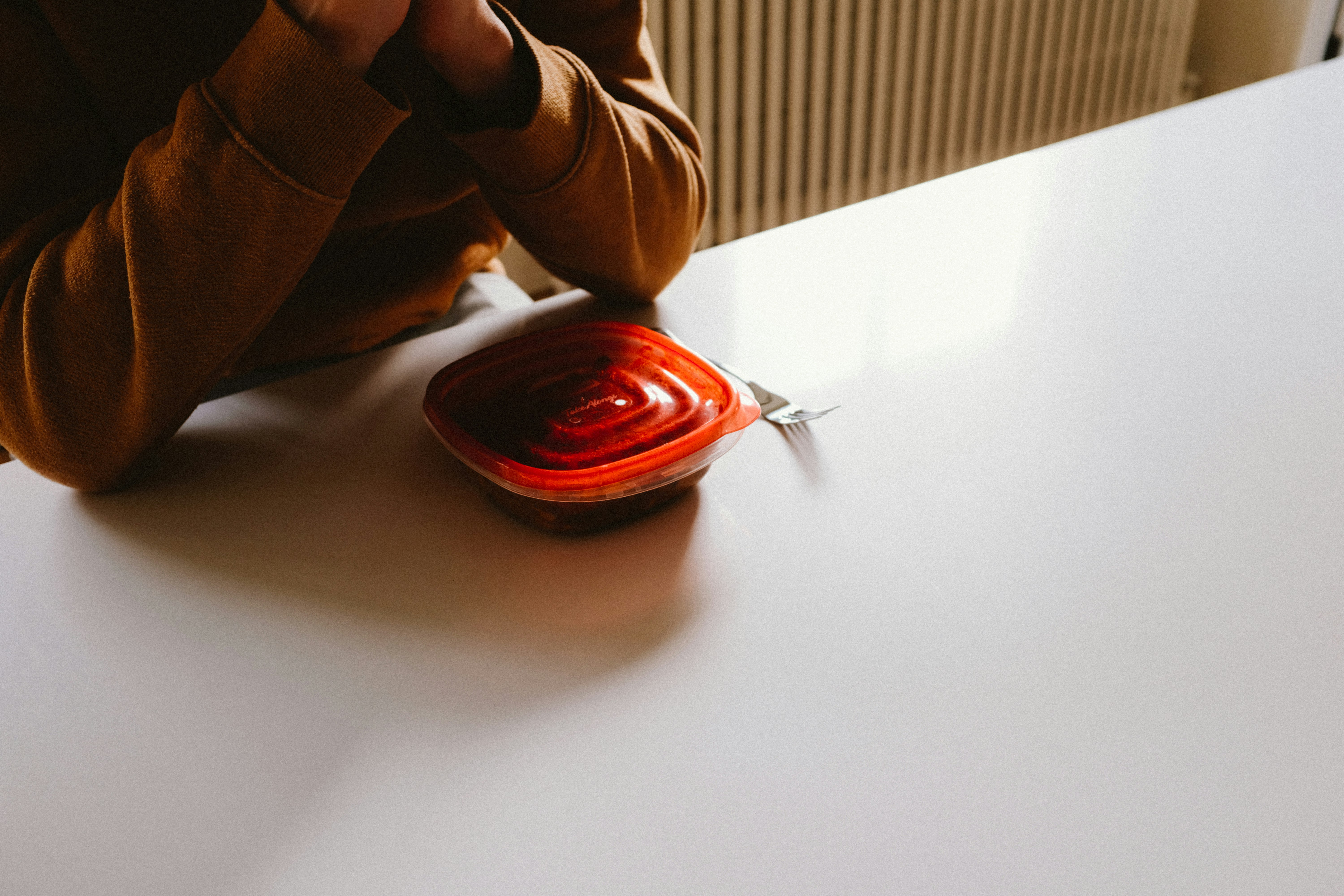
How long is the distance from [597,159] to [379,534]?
279 mm

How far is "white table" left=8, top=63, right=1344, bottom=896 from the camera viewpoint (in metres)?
0.35

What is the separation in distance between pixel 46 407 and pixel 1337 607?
654mm

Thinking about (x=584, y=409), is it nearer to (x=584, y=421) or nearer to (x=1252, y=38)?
(x=584, y=421)

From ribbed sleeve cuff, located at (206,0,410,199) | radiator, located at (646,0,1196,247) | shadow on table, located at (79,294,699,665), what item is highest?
ribbed sleeve cuff, located at (206,0,410,199)

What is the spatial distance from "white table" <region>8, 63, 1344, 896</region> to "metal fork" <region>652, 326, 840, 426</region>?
1cm

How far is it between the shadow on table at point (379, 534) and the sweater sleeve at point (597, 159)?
15 cm

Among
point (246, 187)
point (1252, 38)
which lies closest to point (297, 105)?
point (246, 187)

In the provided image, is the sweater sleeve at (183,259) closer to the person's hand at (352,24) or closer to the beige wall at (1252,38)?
the person's hand at (352,24)

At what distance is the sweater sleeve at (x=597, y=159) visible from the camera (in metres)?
0.59

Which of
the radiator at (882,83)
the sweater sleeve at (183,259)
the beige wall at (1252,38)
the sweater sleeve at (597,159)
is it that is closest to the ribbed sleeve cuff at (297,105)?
the sweater sleeve at (183,259)

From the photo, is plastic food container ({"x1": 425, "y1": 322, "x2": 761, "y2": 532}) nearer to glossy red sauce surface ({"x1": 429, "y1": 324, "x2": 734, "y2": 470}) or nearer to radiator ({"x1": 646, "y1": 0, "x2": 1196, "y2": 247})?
glossy red sauce surface ({"x1": 429, "y1": 324, "x2": 734, "y2": 470})

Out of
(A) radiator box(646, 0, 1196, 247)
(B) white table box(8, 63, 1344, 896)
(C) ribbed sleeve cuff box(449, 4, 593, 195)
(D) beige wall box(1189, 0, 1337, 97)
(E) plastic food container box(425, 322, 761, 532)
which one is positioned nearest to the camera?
(B) white table box(8, 63, 1344, 896)

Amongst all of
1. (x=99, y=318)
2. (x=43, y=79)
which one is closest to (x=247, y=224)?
(x=99, y=318)

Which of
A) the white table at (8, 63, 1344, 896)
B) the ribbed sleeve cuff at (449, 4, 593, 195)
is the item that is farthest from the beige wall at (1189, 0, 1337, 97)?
the ribbed sleeve cuff at (449, 4, 593, 195)
